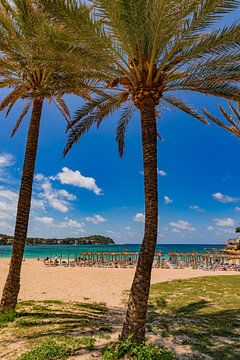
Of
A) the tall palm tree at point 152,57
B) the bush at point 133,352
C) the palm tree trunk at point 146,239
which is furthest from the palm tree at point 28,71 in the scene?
the bush at point 133,352

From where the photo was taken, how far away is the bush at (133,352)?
5.61m

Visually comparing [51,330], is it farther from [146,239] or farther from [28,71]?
[28,71]

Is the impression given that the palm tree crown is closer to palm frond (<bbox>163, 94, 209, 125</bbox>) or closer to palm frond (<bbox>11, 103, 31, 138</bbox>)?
palm frond (<bbox>163, 94, 209, 125</bbox>)

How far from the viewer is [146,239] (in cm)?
638

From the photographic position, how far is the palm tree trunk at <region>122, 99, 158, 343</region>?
20.1ft

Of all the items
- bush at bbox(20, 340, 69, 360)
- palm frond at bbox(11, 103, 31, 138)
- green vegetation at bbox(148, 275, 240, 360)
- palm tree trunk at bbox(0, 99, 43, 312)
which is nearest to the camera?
bush at bbox(20, 340, 69, 360)

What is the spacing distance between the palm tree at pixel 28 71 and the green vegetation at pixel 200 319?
15.7ft

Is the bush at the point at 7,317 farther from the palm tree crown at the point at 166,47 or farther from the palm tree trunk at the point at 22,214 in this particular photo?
the palm tree crown at the point at 166,47

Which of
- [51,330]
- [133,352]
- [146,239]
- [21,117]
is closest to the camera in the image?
[133,352]

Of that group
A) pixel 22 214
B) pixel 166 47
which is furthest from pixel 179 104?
pixel 22 214

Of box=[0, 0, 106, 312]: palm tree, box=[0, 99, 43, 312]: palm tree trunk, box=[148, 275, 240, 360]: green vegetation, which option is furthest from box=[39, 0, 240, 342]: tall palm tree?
box=[0, 99, 43, 312]: palm tree trunk

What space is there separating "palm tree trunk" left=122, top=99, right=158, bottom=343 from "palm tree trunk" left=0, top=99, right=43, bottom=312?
440 cm

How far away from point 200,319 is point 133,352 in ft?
16.3

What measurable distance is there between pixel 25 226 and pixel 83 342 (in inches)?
159
